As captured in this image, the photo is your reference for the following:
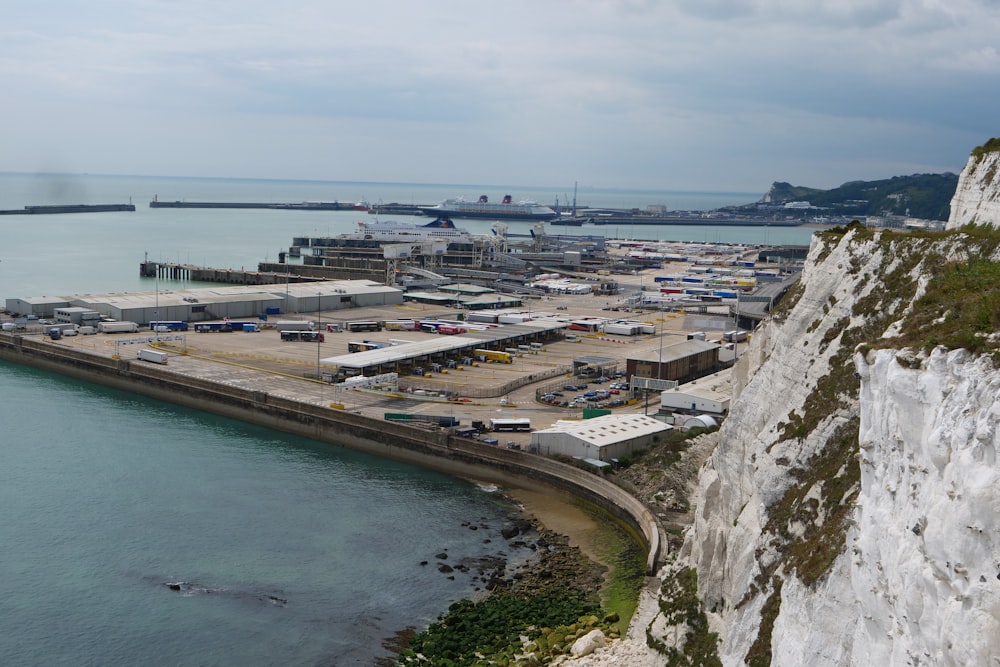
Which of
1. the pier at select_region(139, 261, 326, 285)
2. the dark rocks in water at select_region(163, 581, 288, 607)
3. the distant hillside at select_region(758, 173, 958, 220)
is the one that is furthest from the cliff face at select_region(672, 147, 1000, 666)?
the distant hillside at select_region(758, 173, 958, 220)

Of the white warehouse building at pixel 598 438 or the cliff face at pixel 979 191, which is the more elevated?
the cliff face at pixel 979 191

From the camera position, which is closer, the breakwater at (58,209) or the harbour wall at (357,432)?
Answer: the harbour wall at (357,432)

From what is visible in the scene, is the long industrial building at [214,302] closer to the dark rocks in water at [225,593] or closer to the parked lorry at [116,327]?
the parked lorry at [116,327]

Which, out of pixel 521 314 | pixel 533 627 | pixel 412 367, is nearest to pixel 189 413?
pixel 412 367

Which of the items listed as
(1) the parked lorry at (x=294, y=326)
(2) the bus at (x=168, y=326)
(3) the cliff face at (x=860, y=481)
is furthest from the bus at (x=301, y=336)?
(3) the cliff face at (x=860, y=481)

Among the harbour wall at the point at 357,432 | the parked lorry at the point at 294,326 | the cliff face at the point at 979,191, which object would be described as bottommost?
the harbour wall at the point at 357,432

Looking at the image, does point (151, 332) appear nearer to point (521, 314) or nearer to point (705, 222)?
point (521, 314)

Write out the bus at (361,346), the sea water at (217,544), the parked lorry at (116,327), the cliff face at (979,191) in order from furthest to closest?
the parked lorry at (116,327), the bus at (361,346), the sea water at (217,544), the cliff face at (979,191)

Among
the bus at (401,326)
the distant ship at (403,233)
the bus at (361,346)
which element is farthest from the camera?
the distant ship at (403,233)
